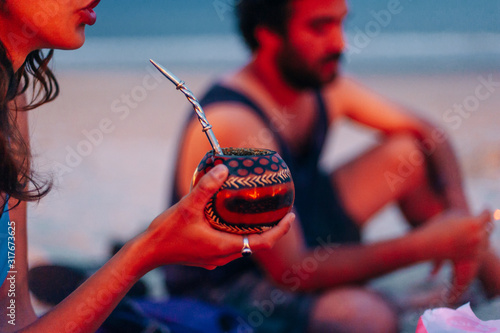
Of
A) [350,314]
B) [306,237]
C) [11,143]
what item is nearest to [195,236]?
[11,143]

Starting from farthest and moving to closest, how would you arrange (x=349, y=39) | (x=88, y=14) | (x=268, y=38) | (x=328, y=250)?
1. (x=349, y=39)
2. (x=268, y=38)
3. (x=328, y=250)
4. (x=88, y=14)

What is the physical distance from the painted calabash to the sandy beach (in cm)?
92

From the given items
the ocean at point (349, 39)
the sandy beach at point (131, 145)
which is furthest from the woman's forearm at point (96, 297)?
the ocean at point (349, 39)

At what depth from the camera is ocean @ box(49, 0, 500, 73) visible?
739cm

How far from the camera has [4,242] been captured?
1.16m

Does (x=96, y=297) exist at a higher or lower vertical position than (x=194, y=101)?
lower

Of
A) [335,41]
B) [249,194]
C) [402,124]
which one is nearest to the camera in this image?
[249,194]

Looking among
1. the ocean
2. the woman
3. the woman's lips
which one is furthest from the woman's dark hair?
the ocean

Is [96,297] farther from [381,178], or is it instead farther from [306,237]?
[381,178]

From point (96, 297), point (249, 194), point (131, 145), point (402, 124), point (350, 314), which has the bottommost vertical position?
point (350, 314)

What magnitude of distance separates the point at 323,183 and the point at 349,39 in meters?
6.61

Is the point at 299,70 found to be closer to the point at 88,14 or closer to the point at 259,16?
the point at 259,16

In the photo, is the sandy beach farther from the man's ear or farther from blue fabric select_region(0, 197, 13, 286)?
the man's ear

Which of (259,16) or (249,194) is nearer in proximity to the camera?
(249,194)
